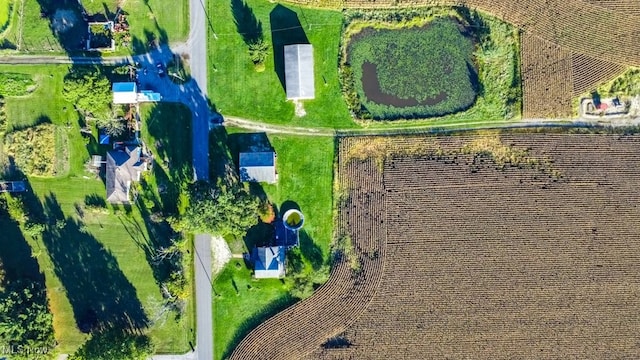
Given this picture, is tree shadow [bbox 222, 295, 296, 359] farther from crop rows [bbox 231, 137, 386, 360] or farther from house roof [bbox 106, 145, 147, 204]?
house roof [bbox 106, 145, 147, 204]

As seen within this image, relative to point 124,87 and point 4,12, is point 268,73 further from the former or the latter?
point 4,12

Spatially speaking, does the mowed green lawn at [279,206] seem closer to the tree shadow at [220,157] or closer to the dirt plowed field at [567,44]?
the tree shadow at [220,157]

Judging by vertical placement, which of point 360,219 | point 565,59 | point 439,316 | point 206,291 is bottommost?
point 439,316

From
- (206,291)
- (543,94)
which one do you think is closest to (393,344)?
(206,291)

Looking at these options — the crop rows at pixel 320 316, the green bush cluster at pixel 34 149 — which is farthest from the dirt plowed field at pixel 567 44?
the green bush cluster at pixel 34 149

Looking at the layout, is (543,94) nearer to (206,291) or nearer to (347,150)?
(347,150)

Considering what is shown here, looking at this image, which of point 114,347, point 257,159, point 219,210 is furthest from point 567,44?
point 114,347
